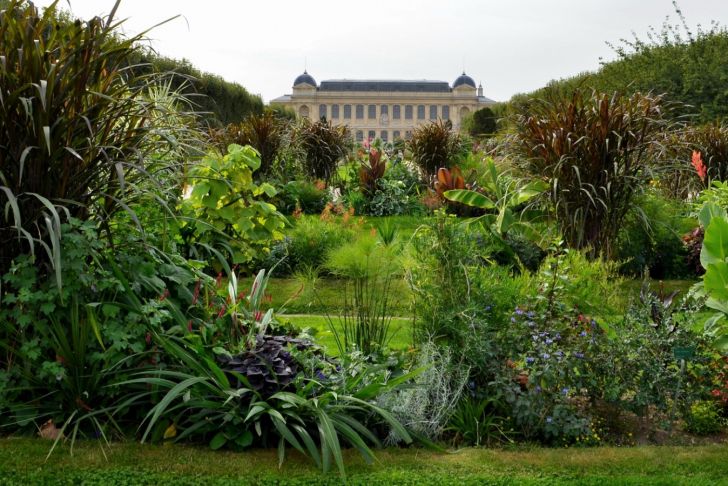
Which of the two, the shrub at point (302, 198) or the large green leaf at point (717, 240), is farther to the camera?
the shrub at point (302, 198)

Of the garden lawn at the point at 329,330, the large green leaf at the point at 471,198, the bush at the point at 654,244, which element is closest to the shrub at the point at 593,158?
the bush at the point at 654,244

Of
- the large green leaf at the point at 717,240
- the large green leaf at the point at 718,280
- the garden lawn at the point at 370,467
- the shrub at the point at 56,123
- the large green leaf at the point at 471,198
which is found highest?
the shrub at the point at 56,123

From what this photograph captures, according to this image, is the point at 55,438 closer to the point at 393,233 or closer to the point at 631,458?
the point at 631,458

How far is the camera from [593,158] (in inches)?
261

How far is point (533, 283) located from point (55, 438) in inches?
115

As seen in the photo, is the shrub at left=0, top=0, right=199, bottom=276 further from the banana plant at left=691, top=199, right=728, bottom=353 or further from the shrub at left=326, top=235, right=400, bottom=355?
the banana plant at left=691, top=199, right=728, bottom=353

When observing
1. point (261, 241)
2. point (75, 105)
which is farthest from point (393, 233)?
point (75, 105)

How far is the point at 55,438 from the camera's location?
3.42 metres

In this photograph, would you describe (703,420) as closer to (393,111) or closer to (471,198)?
(471,198)

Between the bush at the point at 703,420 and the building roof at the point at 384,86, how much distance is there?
8618cm

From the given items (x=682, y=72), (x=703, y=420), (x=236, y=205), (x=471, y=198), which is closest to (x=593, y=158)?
(x=471, y=198)

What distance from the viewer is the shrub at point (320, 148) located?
1444 cm

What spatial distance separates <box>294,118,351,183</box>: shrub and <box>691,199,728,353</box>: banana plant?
10588 millimetres

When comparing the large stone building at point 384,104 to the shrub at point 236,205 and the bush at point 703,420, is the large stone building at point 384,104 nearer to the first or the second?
the shrub at point 236,205
